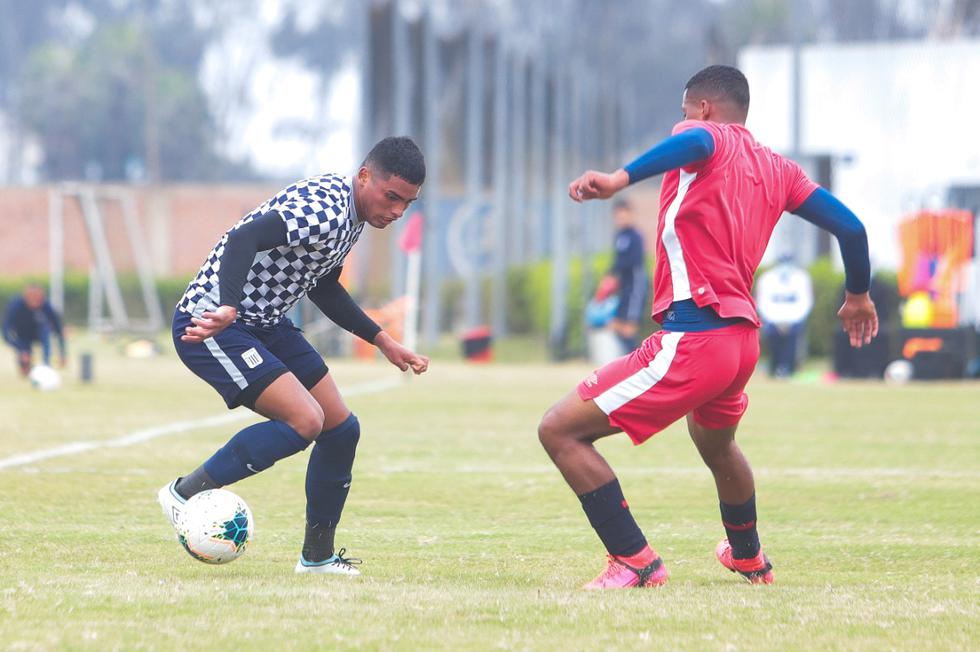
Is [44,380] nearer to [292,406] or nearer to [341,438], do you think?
[341,438]

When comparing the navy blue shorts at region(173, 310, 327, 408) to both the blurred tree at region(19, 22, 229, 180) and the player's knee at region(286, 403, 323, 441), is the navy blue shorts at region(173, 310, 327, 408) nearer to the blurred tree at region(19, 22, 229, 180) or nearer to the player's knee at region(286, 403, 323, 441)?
the player's knee at region(286, 403, 323, 441)

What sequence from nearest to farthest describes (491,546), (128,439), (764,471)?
(491,546) → (764,471) → (128,439)

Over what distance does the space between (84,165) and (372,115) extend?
56491 mm

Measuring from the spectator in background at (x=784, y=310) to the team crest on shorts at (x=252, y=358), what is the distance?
16312mm

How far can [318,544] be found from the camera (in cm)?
646

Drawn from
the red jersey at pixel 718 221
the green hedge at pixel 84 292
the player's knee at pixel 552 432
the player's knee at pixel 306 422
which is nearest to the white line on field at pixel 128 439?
the player's knee at pixel 306 422

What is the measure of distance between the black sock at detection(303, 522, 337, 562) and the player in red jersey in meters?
1.10

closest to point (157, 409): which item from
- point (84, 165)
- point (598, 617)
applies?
point (598, 617)

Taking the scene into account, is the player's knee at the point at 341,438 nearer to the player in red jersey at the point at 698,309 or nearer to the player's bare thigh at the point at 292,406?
the player's bare thigh at the point at 292,406

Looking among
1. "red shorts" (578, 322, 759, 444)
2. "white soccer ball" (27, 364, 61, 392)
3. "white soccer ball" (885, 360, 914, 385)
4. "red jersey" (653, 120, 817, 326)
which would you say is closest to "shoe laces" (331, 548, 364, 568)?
"red shorts" (578, 322, 759, 444)

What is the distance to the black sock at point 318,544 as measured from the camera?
6465mm

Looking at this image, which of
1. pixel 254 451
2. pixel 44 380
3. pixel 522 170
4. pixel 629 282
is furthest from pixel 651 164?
pixel 522 170

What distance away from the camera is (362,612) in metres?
5.29

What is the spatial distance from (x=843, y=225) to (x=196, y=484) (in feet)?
9.04
